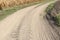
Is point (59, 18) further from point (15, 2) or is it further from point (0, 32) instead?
point (15, 2)

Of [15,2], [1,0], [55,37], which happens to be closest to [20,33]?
[55,37]

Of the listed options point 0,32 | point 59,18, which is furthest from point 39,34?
point 59,18

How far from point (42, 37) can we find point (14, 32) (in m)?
1.85

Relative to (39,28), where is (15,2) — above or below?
below

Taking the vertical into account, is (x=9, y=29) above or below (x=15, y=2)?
above

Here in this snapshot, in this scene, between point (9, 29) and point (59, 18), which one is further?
point (59, 18)

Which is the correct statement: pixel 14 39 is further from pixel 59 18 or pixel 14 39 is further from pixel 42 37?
pixel 59 18

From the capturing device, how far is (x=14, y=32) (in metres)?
11.3

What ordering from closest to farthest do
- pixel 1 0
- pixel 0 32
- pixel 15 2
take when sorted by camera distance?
pixel 0 32, pixel 1 0, pixel 15 2

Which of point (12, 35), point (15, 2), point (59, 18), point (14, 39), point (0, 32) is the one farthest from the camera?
point (15, 2)

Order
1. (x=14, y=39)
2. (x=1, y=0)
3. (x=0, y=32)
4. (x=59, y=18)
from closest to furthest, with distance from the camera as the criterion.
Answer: (x=14, y=39) < (x=0, y=32) < (x=59, y=18) < (x=1, y=0)

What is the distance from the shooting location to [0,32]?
11523mm

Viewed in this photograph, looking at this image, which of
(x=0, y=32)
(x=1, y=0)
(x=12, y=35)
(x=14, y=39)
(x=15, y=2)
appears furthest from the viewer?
(x=15, y=2)

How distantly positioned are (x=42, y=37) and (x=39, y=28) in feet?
6.79
